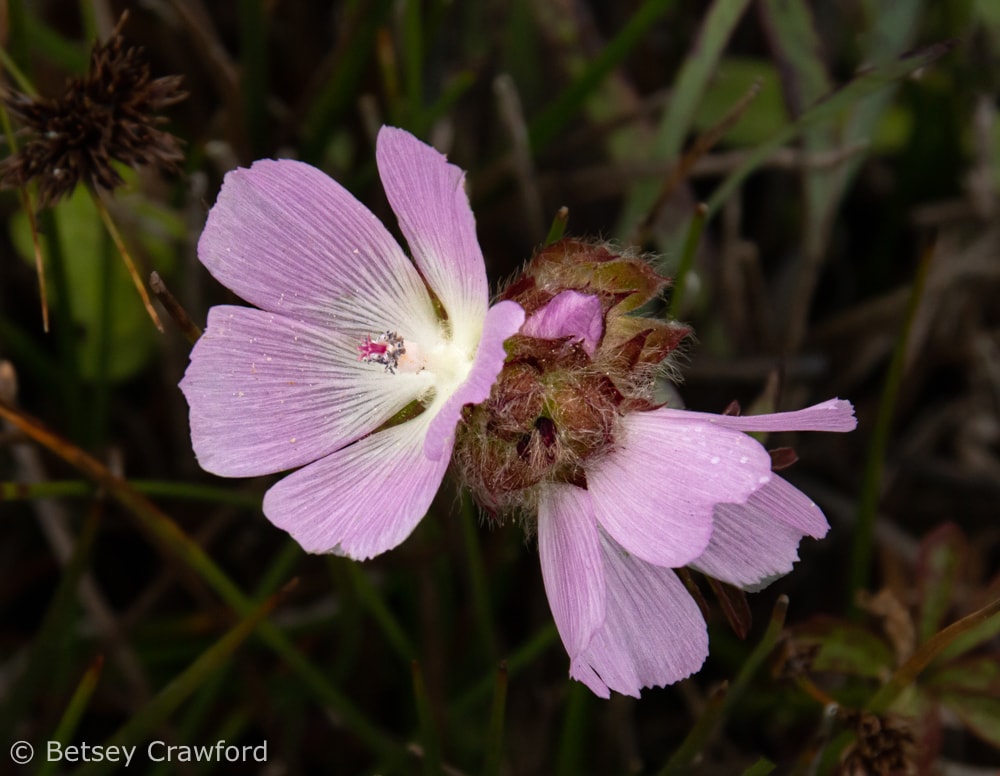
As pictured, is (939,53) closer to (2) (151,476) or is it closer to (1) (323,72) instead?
(1) (323,72)

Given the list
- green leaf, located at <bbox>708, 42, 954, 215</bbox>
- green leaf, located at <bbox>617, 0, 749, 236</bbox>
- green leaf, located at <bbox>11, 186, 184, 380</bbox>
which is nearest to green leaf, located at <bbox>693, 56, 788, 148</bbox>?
green leaf, located at <bbox>617, 0, 749, 236</bbox>

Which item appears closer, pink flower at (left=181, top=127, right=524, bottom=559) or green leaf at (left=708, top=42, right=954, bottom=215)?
pink flower at (left=181, top=127, right=524, bottom=559)

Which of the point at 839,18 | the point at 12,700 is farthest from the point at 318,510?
the point at 839,18

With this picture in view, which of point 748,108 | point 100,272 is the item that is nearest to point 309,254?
point 100,272

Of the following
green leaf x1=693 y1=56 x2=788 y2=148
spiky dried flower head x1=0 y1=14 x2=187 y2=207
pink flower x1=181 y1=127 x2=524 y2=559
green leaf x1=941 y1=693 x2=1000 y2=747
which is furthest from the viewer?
green leaf x1=693 y1=56 x2=788 y2=148

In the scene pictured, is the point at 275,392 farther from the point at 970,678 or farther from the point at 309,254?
the point at 970,678

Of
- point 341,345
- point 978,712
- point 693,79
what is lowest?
point 978,712

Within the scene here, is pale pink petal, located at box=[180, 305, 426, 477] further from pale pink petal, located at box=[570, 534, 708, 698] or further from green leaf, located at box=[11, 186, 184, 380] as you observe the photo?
green leaf, located at box=[11, 186, 184, 380]
